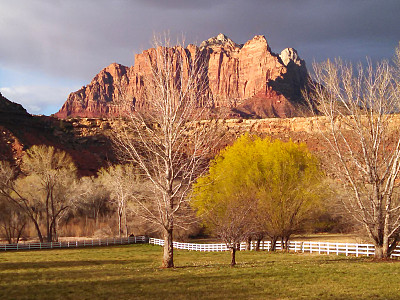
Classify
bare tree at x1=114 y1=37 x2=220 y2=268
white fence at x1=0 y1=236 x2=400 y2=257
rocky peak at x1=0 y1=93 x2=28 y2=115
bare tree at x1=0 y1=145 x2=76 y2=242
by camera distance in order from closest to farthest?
bare tree at x1=114 y1=37 x2=220 y2=268 < white fence at x1=0 y1=236 x2=400 y2=257 < bare tree at x1=0 y1=145 x2=76 y2=242 < rocky peak at x1=0 y1=93 x2=28 y2=115

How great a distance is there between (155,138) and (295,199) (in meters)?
15.4

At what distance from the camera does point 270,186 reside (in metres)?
31.8

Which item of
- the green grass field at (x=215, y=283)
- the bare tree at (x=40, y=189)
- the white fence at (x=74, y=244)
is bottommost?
the white fence at (x=74, y=244)

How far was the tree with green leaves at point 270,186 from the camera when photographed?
30.8m

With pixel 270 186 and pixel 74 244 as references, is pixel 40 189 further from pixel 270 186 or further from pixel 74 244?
pixel 270 186

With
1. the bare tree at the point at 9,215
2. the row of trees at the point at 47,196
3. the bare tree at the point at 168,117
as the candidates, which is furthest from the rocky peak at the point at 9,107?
the bare tree at the point at 168,117

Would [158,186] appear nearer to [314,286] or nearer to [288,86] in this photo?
A: [314,286]

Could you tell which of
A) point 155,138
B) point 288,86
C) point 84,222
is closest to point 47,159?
point 84,222

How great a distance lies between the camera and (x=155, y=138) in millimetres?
19281

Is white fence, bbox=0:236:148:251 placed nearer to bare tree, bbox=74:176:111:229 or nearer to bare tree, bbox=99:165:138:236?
bare tree, bbox=99:165:138:236

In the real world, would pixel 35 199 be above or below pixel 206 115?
below

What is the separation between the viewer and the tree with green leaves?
101 ft

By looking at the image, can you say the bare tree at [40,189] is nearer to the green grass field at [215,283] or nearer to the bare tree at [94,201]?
the bare tree at [94,201]

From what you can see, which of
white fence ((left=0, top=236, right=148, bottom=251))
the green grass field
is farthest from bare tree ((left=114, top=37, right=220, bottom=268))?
white fence ((left=0, top=236, right=148, bottom=251))
